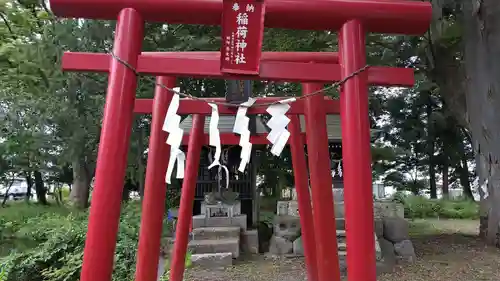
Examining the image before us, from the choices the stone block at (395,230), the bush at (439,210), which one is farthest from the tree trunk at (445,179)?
the stone block at (395,230)

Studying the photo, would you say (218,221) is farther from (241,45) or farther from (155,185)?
(241,45)

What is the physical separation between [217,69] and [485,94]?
686cm

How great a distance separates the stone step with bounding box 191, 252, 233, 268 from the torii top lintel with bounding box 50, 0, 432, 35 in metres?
5.52

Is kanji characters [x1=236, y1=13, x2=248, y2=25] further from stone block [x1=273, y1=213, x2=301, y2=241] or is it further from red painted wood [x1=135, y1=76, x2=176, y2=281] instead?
stone block [x1=273, y1=213, x2=301, y2=241]

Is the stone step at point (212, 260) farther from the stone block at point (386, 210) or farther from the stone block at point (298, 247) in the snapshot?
the stone block at point (386, 210)

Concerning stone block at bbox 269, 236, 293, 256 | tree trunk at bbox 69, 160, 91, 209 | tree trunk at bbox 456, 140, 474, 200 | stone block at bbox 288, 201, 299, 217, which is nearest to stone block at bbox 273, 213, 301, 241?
stone block at bbox 269, 236, 293, 256

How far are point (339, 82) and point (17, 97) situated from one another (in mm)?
10711

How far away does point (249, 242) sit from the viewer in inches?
338

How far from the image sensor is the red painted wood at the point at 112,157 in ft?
7.15

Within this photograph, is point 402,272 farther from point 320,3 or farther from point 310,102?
point 320,3

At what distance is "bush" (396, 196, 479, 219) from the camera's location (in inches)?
592

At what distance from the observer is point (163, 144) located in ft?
12.2

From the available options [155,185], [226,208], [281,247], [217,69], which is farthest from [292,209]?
[217,69]

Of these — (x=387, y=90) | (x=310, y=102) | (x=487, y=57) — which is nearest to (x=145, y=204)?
(x=310, y=102)
